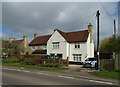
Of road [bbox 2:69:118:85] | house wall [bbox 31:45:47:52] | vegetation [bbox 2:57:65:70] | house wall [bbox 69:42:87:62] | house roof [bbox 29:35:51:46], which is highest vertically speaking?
house roof [bbox 29:35:51:46]

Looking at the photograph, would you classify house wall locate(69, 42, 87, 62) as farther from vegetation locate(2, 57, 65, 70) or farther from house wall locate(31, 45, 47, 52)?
vegetation locate(2, 57, 65, 70)

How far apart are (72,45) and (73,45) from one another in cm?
31

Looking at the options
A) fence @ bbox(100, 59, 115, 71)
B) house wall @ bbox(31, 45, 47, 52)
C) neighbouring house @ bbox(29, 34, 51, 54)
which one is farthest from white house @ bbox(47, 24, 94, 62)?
fence @ bbox(100, 59, 115, 71)

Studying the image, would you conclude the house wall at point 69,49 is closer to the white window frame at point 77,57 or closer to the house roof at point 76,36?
the white window frame at point 77,57

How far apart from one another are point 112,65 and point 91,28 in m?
26.0

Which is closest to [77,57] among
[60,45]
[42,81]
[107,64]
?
[60,45]

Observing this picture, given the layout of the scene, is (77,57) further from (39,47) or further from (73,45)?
(39,47)

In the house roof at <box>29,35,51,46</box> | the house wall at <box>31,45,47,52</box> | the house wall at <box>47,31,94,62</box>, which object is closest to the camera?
the house wall at <box>47,31,94,62</box>

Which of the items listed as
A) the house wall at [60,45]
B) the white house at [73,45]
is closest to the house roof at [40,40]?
the house wall at [60,45]

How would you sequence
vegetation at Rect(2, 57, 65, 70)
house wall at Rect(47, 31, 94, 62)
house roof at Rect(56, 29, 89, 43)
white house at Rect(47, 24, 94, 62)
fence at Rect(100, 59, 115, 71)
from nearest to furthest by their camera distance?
1. fence at Rect(100, 59, 115, 71)
2. vegetation at Rect(2, 57, 65, 70)
3. house wall at Rect(47, 31, 94, 62)
4. white house at Rect(47, 24, 94, 62)
5. house roof at Rect(56, 29, 89, 43)

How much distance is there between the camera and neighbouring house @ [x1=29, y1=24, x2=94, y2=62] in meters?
50.8

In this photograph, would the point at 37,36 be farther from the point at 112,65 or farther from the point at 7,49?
the point at 112,65

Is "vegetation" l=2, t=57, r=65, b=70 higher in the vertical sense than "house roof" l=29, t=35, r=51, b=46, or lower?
lower

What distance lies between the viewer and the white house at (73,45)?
50781 mm
